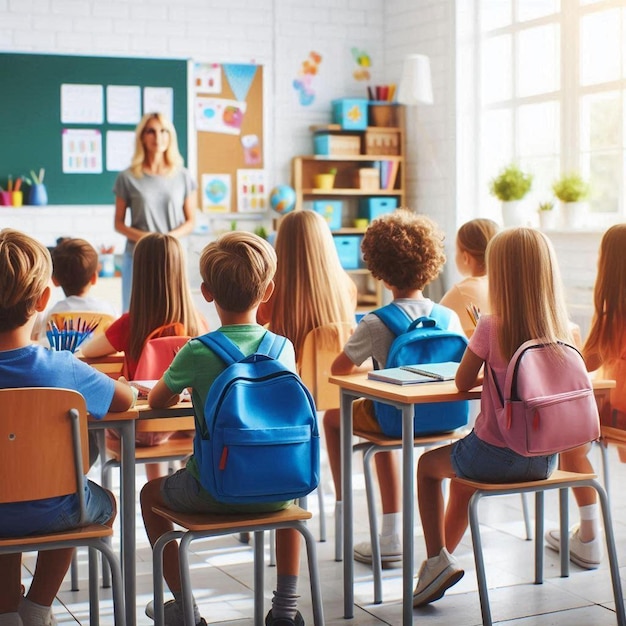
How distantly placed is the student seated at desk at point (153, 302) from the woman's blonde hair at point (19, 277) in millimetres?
874

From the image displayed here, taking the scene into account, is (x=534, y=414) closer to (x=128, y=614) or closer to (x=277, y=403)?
(x=277, y=403)

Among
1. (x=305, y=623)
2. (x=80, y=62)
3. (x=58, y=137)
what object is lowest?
(x=305, y=623)

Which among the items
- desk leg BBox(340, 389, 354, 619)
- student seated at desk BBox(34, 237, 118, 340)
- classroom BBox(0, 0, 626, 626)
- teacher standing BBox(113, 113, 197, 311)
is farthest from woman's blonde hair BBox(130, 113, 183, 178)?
desk leg BBox(340, 389, 354, 619)

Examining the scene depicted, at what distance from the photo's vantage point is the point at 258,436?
7.26 feet

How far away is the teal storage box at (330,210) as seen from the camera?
24.5 feet

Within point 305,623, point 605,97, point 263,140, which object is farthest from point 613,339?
point 263,140

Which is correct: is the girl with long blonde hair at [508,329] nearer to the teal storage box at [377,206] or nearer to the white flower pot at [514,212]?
the white flower pot at [514,212]

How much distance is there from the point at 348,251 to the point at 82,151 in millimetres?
1934

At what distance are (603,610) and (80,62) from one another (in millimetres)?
5277

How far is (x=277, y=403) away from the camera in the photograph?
2258 millimetres

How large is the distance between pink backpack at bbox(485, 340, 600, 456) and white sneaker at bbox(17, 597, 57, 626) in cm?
115

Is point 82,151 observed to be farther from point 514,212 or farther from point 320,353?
point 320,353

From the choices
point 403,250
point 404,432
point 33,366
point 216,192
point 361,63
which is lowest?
point 404,432

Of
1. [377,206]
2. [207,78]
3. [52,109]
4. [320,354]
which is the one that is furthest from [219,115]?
[320,354]
